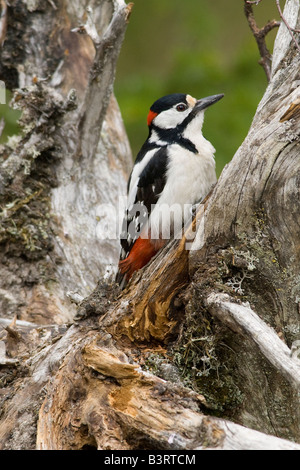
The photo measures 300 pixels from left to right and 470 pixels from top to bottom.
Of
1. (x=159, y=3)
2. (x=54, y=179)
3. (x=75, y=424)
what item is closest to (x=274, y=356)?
(x=75, y=424)

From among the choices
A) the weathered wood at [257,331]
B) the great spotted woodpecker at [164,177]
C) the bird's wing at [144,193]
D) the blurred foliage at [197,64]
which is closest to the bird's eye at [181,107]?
the great spotted woodpecker at [164,177]

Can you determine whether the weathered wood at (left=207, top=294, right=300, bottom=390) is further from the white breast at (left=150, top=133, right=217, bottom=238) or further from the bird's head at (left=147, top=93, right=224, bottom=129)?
the bird's head at (left=147, top=93, right=224, bottom=129)

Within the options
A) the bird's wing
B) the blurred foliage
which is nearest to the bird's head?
the bird's wing

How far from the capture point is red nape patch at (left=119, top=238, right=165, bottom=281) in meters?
3.92

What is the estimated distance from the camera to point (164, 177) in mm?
3904

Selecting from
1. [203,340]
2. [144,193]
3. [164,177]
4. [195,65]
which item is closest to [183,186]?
[164,177]

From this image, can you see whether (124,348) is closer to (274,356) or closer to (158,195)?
(274,356)

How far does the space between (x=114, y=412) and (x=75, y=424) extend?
0.21m

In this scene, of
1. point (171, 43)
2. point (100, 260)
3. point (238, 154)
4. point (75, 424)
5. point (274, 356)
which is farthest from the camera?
point (171, 43)

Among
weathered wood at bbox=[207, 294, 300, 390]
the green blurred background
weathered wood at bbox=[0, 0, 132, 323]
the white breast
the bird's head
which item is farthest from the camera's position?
the green blurred background

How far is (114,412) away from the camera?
2766mm

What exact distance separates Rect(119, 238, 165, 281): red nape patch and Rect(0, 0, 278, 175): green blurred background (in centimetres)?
252

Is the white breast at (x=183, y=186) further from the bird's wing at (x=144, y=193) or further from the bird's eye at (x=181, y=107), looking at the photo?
the bird's eye at (x=181, y=107)

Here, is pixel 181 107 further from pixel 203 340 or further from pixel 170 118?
pixel 203 340
